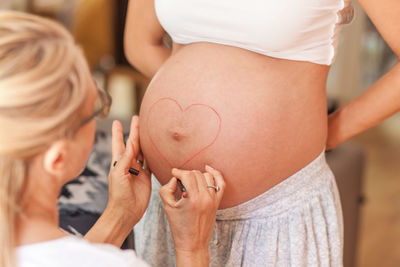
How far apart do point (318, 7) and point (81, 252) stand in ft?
1.96

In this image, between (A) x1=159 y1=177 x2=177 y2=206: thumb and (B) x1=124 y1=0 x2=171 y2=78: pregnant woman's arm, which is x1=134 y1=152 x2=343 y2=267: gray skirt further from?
(B) x1=124 y1=0 x2=171 y2=78: pregnant woman's arm

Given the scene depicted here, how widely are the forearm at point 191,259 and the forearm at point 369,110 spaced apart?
0.40 metres

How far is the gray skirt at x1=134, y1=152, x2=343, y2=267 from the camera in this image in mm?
941

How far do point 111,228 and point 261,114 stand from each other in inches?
14.7

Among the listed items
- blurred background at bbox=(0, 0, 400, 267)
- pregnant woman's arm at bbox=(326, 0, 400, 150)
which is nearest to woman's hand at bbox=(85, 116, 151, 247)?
pregnant woman's arm at bbox=(326, 0, 400, 150)

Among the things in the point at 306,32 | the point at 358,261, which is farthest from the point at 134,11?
the point at 358,261

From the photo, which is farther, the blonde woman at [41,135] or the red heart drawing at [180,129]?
the red heart drawing at [180,129]

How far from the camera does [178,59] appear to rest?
1002mm

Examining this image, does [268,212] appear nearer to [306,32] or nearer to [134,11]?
[306,32]

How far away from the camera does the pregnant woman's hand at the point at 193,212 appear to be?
33.5 inches

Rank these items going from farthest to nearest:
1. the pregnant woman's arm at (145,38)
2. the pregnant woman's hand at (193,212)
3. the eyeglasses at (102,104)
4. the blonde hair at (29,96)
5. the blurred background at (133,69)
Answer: the blurred background at (133,69) < the pregnant woman's arm at (145,38) < the pregnant woman's hand at (193,212) < the eyeglasses at (102,104) < the blonde hair at (29,96)

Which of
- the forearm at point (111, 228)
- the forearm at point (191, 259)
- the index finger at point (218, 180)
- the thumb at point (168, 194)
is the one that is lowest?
the forearm at point (111, 228)

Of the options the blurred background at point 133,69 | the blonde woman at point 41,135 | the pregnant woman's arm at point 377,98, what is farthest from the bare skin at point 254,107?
the blurred background at point 133,69

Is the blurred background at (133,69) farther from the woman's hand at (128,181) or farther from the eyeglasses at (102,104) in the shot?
the eyeglasses at (102,104)
